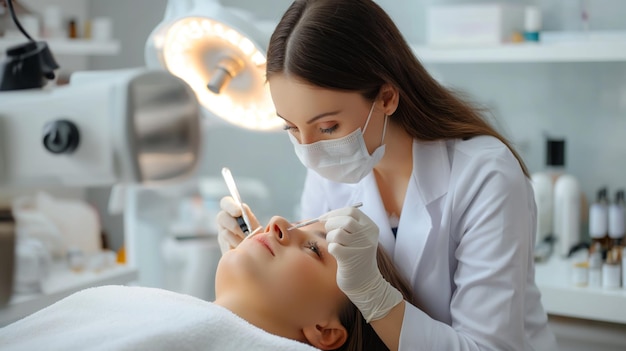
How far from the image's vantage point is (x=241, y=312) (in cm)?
136

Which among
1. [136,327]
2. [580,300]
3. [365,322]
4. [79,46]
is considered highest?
[79,46]

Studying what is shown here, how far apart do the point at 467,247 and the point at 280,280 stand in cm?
34

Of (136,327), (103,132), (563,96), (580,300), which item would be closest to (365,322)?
(136,327)

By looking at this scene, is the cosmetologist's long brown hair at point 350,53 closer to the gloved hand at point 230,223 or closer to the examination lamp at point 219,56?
the examination lamp at point 219,56

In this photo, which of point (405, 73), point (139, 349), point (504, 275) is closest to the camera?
point (139, 349)

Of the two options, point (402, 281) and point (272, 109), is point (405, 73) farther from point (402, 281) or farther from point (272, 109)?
point (402, 281)

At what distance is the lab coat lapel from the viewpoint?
1441 millimetres

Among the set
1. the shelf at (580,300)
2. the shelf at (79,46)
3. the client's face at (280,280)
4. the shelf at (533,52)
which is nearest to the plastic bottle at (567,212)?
the shelf at (580,300)

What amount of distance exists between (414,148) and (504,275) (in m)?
0.32

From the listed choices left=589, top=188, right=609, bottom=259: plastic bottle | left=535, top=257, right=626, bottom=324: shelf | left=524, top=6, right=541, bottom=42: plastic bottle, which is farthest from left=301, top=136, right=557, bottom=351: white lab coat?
left=524, top=6, right=541, bottom=42: plastic bottle

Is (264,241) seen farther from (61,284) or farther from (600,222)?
(600,222)

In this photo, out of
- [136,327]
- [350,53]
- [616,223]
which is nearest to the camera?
[136,327]

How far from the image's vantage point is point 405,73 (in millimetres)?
1405

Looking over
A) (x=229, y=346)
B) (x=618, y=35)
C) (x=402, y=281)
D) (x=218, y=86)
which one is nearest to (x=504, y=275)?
(x=402, y=281)
